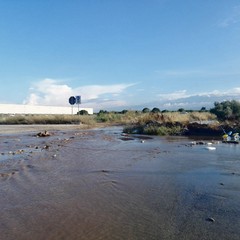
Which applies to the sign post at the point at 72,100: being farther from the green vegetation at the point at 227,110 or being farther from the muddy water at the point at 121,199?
the muddy water at the point at 121,199

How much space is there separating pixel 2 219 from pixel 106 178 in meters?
3.72

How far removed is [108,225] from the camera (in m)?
5.71

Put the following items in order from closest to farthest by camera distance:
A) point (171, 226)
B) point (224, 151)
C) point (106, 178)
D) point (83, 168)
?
point (171, 226), point (106, 178), point (83, 168), point (224, 151)

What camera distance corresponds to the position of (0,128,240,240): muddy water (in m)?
5.45

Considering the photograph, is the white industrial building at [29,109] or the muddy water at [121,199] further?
the white industrial building at [29,109]

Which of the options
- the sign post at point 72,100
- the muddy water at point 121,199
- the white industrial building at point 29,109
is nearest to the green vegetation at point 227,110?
the muddy water at point 121,199

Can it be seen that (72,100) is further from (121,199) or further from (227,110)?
(121,199)

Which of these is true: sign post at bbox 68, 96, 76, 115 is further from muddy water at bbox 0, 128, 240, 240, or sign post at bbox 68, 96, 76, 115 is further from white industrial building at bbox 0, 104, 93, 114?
muddy water at bbox 0, 128, 240, 240

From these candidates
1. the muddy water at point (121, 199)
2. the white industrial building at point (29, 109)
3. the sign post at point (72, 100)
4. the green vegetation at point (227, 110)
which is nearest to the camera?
the muddy water at point (121, 199)

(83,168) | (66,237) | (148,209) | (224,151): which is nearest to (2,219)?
(66,237)

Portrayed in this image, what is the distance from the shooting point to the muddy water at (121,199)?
5445mm

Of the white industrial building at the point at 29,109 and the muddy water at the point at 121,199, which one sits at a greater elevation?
the white industrial building at the point at 29,109

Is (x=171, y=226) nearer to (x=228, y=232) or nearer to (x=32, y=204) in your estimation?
(x=228, y=232)

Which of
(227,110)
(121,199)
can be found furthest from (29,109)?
(121,199)
